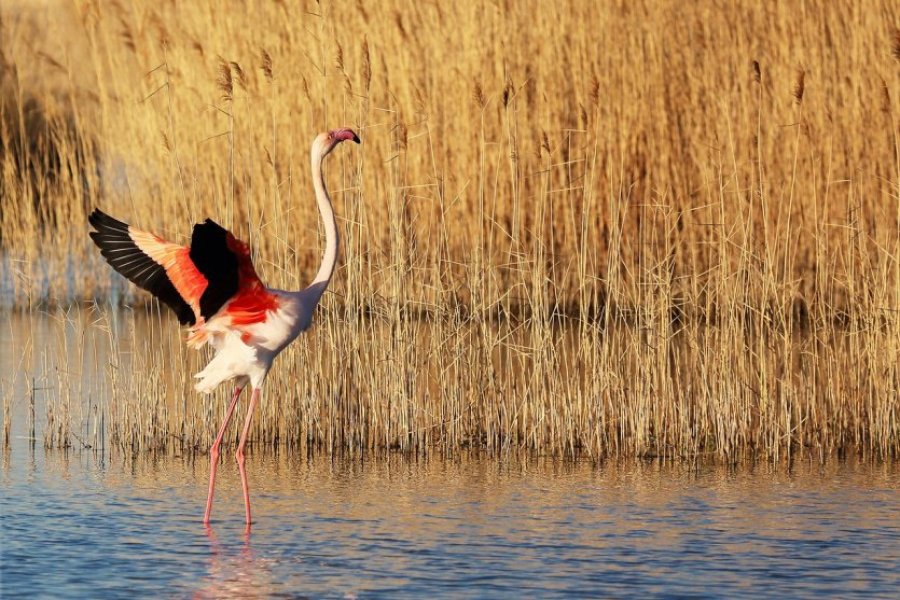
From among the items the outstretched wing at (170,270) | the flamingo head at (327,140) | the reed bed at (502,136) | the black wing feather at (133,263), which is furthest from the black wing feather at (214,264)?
the reed bed at (502,136)

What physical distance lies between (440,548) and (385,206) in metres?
6.29

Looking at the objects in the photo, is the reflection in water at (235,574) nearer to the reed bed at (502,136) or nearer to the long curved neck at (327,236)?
the long curved neck at (327,236)

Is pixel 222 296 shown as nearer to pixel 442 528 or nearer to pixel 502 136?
pixel 442 528

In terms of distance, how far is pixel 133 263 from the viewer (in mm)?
7094

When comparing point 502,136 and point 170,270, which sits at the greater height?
point 502,136

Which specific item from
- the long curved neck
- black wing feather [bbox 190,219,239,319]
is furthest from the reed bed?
black wing feather [bbox 190,219,239,319]

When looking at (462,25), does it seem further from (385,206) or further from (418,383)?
(418,383)

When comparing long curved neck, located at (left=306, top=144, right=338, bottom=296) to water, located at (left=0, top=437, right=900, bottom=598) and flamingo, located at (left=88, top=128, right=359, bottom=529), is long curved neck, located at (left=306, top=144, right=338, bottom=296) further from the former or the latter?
water, located at (left=0, top=437, right=900, bottom=598)

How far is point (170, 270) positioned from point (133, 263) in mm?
200

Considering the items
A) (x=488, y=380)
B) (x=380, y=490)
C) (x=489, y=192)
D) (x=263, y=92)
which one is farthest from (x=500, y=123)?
(x=380, y=490)

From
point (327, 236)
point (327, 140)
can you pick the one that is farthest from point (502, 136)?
point (327, 236)

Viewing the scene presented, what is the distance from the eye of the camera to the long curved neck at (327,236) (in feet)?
23.6

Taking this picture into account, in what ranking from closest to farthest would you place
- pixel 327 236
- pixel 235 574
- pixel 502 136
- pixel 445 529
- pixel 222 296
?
pixel 235 574 < pixel 445 529 < pixel 222 296 < pixel 327 236 < pixel 502 136

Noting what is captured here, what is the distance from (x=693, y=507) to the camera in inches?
287
